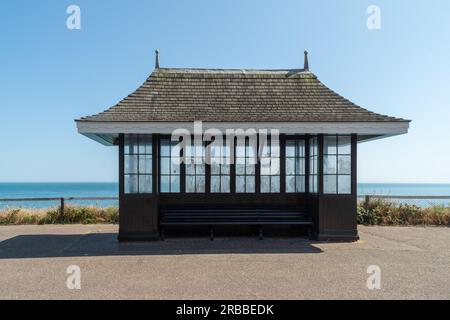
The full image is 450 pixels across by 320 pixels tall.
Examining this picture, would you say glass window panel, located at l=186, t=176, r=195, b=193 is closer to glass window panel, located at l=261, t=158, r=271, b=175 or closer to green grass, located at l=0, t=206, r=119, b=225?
glass window panel, located at l=261, t=158, r=271, b=175

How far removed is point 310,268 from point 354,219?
3.44 meters

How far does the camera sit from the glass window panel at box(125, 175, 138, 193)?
32.2ft

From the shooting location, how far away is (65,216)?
14094mm

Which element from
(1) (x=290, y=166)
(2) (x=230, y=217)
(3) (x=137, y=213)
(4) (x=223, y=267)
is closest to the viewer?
(4) (x=223, y=267)

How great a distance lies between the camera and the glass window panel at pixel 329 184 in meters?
10.1

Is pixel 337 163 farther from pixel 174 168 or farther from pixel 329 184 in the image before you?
pixel 174 168

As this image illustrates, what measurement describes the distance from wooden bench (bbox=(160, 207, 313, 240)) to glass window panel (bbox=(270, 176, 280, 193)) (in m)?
0.56

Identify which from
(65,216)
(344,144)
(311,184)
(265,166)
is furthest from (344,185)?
(65,216)

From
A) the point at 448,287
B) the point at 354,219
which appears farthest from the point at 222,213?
the point at 448,287

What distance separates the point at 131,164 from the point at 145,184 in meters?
0.58

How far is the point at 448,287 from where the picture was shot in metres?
6.03

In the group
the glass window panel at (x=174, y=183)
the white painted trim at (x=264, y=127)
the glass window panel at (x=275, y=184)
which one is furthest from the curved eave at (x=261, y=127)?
the glass window panel at (x=275, y=184)

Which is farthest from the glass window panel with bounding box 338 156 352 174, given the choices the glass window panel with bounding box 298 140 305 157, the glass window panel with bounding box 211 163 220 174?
the glass window panel with bounding box 211 163 220 174

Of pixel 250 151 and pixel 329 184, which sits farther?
pixel 250 151
